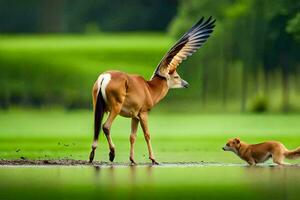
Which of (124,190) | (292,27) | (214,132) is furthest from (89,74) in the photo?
(124,190)

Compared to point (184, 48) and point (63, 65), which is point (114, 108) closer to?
point (184, 48)

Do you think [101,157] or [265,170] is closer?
[265,170]

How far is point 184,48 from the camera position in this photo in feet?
57.5

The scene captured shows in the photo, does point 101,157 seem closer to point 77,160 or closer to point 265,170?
point 77,160

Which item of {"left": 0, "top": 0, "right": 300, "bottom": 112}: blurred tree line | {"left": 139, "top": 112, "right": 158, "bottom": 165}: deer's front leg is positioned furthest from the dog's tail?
{"left": 0, "top": 0, "right": 300, "bottom": 112}: blurred tree line

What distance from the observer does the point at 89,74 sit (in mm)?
52906

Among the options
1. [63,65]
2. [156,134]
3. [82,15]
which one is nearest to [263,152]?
[156,134]

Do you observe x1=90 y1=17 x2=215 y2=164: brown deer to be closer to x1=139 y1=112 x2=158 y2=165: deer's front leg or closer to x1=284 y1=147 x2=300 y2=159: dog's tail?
x1=139 y1=112 x2=158 y2=165: deer's front leg

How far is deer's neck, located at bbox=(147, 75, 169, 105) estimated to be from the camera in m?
17.3

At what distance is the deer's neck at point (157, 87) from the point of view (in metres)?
17.3

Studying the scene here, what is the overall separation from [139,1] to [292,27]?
44.4 m

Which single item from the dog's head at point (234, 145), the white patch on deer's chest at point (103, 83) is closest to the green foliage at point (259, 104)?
the dog's head at point (234, 145)

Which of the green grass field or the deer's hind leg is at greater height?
the deer's hind leg

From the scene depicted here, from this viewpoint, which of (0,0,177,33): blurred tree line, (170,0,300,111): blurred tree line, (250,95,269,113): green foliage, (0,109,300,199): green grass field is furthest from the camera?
(0,0,177,33): blurred tree line
